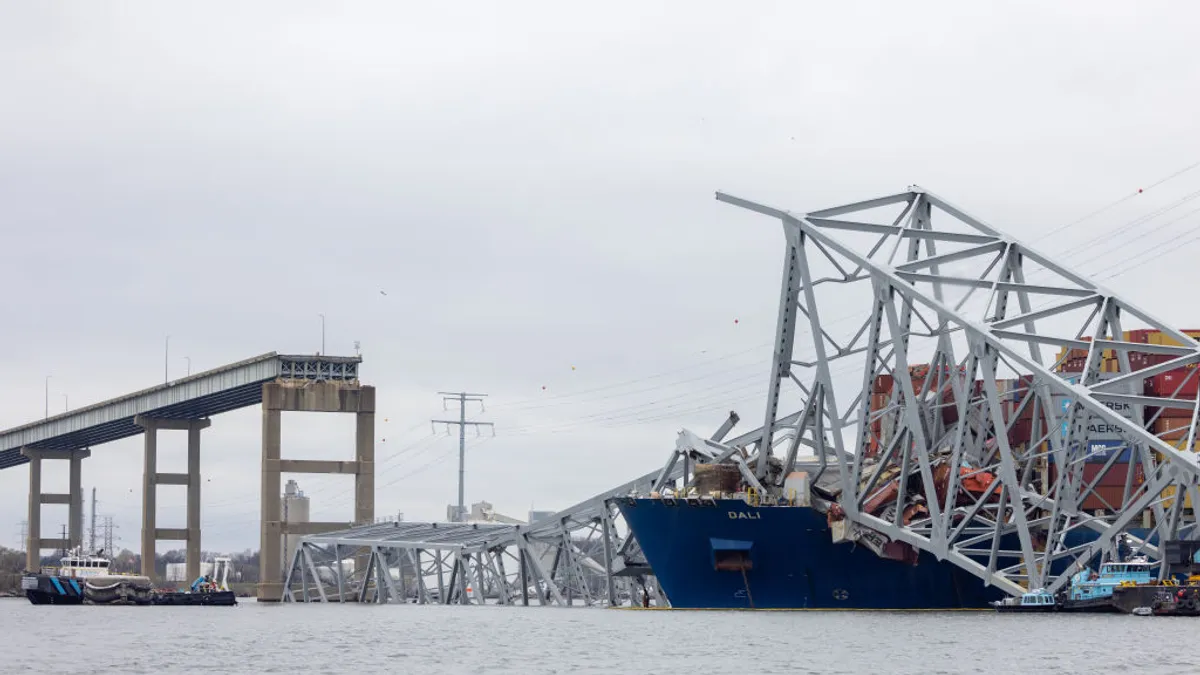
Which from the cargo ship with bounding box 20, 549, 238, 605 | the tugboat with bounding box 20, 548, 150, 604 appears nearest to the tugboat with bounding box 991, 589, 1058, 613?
the cargo ship with bounding box 20, 549, 238, 605

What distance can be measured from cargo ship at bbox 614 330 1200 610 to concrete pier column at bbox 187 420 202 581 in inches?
3610

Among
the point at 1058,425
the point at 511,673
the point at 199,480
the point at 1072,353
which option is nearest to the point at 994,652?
the point at 511,673

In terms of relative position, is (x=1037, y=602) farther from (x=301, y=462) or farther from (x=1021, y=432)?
(x=301, y=462)

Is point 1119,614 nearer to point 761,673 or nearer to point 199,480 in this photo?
point 761,673

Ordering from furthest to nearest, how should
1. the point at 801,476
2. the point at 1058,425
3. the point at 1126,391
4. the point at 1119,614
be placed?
1. the point at 801,476
2. the point at 1126,391
3. the point at 1058,425
4. the point at 1119,614

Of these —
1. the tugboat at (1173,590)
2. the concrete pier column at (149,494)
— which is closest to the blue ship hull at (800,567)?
the tugboat at (1173,590)

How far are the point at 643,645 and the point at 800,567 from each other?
79.1 ft

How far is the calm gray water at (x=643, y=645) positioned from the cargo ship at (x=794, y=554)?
6.56 ft

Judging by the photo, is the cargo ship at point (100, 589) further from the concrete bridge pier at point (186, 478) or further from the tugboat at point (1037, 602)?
the tugboat at point (1037, 602)

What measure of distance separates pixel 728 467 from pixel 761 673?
39806 mm

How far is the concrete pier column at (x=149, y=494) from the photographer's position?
16462cm

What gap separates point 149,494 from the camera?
166 m

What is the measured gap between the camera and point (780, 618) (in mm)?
75188

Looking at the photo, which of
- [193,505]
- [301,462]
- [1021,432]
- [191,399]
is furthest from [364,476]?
[1021,432]
